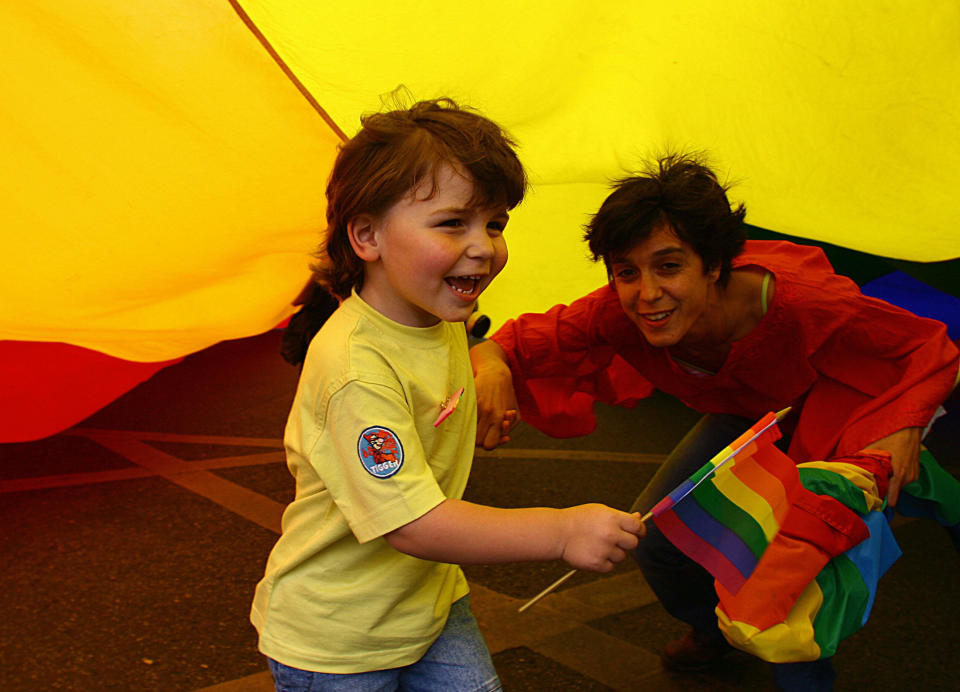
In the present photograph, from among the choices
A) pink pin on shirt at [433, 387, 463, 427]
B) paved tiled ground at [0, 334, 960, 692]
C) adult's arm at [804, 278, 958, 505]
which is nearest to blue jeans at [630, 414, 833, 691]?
paved tiled ground at [0, 334, 960, 692]

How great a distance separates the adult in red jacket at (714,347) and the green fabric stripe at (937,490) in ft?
0.17

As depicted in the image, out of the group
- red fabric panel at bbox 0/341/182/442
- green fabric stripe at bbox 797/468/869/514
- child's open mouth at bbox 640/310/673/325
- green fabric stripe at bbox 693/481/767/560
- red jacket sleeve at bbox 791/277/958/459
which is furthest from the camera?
red fabric panel at bbox 0/341/182/442

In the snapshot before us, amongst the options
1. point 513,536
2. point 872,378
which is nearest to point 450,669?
point 513,536

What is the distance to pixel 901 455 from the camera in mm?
1966

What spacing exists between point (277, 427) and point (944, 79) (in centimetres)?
321

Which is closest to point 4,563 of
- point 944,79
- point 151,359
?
point 151,359

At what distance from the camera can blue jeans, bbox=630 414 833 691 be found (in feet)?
8.07

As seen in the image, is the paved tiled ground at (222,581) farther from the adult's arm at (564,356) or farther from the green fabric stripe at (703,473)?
the green fabric stripe at (703,473)

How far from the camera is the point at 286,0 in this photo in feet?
9.66

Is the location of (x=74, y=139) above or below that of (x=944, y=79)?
below

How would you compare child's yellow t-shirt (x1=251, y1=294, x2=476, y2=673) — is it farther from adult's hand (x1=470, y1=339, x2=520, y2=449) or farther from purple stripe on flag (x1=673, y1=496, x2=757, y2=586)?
purple stripe on flag (x1=673, y1=496, x2=757, y2=586)

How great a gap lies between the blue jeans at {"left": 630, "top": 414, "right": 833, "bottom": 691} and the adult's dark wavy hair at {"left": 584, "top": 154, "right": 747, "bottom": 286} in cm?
49

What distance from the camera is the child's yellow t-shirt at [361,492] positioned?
4.57 feet

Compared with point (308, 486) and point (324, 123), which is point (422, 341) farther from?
point (324, 123)
